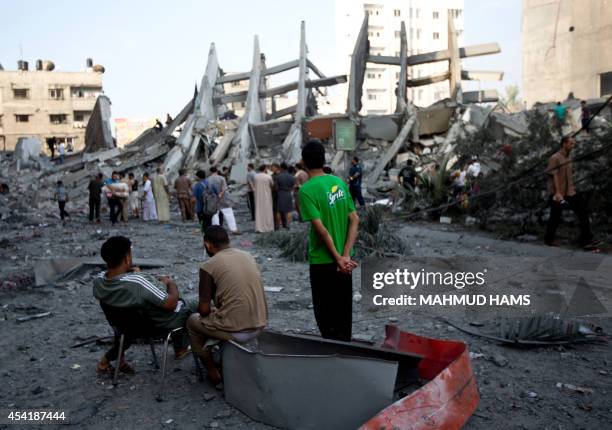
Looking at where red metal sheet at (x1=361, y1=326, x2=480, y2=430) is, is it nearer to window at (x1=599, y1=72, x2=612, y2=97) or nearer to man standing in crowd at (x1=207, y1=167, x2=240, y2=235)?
man standing in crowd at (x1=207, y1=167, x2=240, y2=235)

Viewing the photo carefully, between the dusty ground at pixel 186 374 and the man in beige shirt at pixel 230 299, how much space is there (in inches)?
19.0

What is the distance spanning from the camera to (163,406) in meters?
3.57

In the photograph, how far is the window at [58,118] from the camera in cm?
5039

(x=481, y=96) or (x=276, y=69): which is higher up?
(x=276, y=69)

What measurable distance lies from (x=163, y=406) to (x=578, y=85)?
30.0 meters

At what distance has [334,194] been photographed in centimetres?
359

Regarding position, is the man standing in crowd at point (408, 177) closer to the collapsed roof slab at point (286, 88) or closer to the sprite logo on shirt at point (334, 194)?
the collapsed roof slab at point (286, 88)

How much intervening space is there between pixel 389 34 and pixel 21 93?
1604 inches

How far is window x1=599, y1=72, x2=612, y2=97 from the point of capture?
27.3 m

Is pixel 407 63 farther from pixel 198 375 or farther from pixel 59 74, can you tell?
pixel 59 74

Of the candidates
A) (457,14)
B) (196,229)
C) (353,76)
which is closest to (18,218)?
(196,229)

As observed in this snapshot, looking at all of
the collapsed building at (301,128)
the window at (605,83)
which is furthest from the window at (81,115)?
the window at (605,83)

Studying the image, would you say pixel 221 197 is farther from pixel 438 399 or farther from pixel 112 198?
pixel 438 399

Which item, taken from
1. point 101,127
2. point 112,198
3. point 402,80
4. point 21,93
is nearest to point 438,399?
point 112,198
